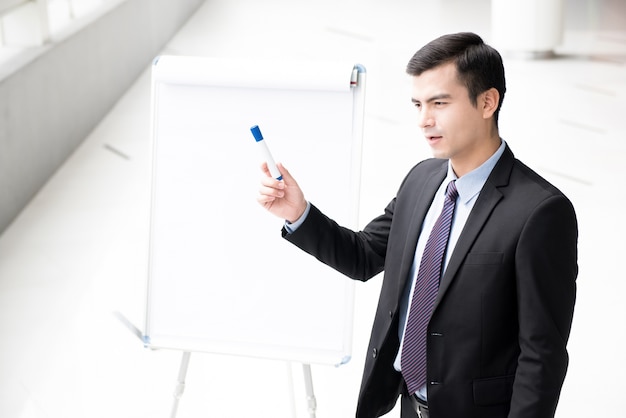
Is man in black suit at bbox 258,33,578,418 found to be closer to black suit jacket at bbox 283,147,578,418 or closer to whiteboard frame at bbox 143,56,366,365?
black suit jacket at bbox 283,147,578,418

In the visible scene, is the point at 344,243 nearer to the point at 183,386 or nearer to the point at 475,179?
the point at 475,179

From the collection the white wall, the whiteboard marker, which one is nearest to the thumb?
the whiteboard marker

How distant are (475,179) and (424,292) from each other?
0.27 metres

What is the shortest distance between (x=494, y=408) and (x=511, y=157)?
1.74ft

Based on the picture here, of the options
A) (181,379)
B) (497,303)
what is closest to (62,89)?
(181,379)

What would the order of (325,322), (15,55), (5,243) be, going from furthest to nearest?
1. (15,55)
2. (5,243)
3. (325,322)

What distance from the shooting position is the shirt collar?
1966 millimetres

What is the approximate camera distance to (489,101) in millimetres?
1907

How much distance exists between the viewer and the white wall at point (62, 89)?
5.14m

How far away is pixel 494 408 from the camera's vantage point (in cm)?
199

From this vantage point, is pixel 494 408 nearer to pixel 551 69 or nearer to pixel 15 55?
pixel 15 55

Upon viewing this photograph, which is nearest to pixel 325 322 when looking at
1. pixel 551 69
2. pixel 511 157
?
pixel 511 157

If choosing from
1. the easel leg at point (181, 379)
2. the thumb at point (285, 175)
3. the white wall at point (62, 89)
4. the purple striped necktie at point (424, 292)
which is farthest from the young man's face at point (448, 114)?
the white wall at point (62, 89)

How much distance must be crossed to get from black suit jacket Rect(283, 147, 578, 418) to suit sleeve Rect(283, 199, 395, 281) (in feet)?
0.50
